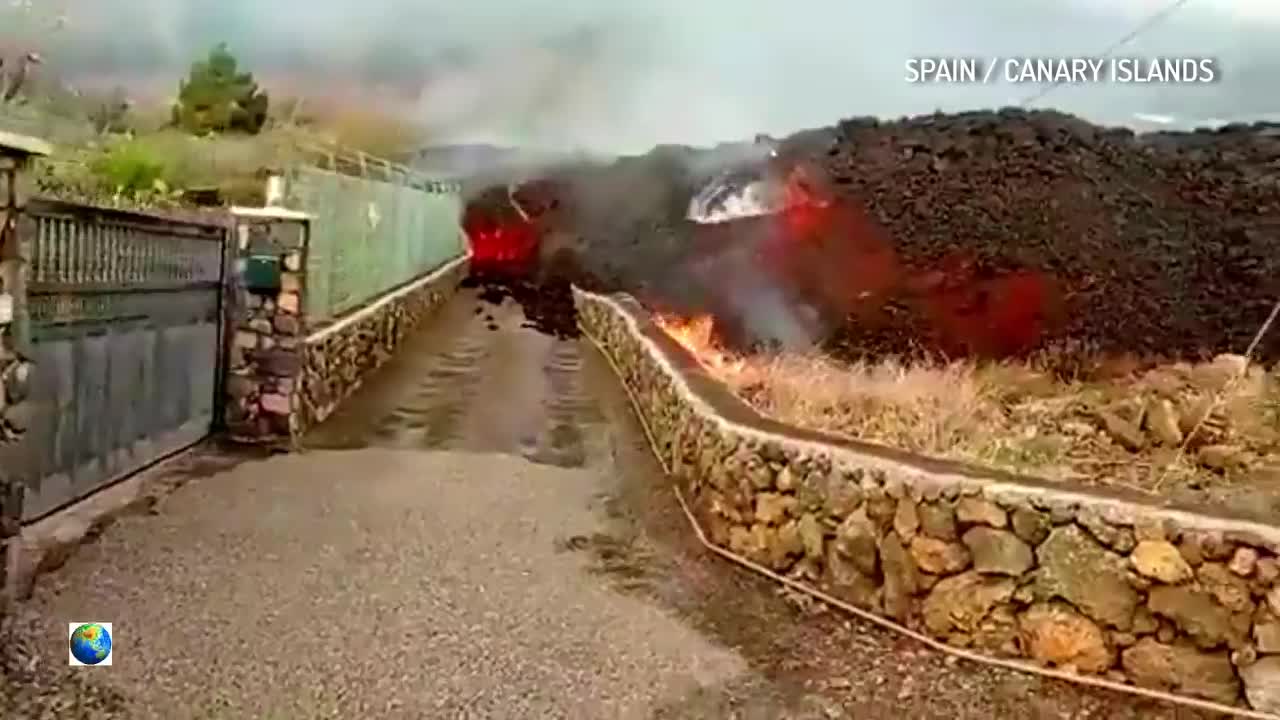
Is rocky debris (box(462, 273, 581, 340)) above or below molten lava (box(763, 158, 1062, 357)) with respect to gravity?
below

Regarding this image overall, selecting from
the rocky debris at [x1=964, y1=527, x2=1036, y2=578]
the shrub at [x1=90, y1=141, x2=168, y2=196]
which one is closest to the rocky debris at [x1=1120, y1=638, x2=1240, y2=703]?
the rocky debris at [x1=964, y1=527, x2=1036, y2=578]

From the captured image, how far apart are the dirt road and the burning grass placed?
2.20 ft

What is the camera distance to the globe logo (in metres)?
2.24

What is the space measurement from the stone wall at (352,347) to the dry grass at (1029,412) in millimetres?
1635

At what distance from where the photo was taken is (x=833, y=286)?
7316 millimetres

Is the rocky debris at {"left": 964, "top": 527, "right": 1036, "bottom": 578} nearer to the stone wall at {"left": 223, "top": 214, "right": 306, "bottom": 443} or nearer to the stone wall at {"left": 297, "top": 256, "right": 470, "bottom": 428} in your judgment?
Result: the stone wall at {"left": 223, "top": 214, "right": 306, "bottom": 443}

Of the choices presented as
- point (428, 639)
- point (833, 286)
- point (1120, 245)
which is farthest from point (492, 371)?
point (428, 639)

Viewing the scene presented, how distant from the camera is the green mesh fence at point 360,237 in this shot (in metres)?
5.42

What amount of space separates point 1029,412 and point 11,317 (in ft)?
11.5

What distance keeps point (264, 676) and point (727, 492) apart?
1500 millimetres

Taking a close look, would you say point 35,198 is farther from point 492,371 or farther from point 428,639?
point 492,371

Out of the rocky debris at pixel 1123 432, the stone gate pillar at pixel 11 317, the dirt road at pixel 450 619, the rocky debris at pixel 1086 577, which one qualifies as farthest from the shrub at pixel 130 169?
the rocky debris at pixel 1086 577

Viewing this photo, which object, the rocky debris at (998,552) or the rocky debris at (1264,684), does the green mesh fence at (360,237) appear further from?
the rocky debris at (1264,684)

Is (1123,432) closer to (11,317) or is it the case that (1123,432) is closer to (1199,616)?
(1199,616)
